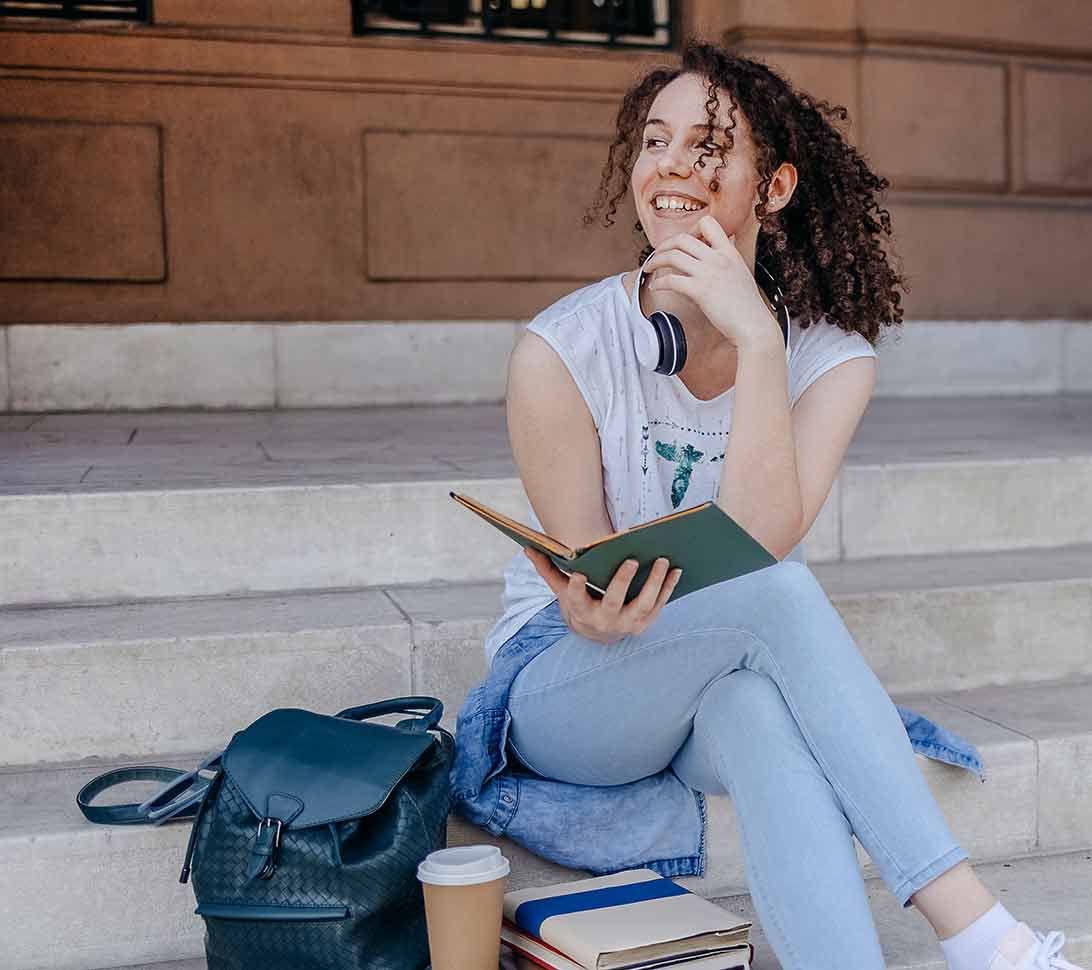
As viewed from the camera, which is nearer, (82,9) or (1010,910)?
(1010,910)

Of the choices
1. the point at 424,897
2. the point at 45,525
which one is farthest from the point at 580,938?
the point at 45,525

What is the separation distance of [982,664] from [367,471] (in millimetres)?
1513

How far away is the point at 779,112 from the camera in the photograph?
92.5 inches

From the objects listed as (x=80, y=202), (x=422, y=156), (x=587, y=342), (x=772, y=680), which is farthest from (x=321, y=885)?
(x=422, y=156)

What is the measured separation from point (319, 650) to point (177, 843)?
517 mm

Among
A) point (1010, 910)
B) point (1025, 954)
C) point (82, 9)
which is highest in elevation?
point (82, 9)

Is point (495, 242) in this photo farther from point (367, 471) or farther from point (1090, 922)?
point (1090, 922)

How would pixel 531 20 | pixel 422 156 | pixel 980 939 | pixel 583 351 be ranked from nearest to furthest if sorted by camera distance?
pixel 980 939, pixel 583 351, pixel 422 156, pixel 531 20

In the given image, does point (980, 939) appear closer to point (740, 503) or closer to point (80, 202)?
point (740, 503)

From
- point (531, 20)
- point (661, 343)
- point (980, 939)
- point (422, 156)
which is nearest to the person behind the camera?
point (980, 939)

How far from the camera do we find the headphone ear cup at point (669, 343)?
7.19 feet

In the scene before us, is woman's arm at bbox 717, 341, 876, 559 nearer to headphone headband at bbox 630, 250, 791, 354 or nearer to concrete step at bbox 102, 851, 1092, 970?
headphone headband at bbox 630, 250, 791, 354

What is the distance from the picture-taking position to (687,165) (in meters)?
2.29

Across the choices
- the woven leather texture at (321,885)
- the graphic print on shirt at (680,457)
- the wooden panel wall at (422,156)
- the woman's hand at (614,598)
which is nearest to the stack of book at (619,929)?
the woven leather texture at (321,885)
